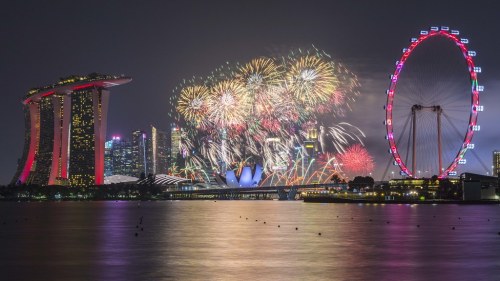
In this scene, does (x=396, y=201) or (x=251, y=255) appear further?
(x=396, y=201)

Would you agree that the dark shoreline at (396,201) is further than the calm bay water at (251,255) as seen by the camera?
Yes

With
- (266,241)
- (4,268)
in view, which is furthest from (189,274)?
(266,241)

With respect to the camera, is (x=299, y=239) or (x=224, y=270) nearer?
(x=224, y=270)

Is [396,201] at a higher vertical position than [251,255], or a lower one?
higher

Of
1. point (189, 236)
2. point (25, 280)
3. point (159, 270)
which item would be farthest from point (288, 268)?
point (189, 236)

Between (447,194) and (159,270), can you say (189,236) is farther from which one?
(447,194)

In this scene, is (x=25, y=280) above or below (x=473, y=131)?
below

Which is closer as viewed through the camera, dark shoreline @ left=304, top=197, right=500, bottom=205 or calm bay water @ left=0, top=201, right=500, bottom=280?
calm bay water @ left=0, top=201, right=500, bottom=280

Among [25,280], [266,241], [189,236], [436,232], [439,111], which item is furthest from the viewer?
[439,111]

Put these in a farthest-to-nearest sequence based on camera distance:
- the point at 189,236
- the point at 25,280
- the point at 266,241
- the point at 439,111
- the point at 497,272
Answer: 1. the point at 439,111
2. the point at 189,236
3. the point at 266,241
4. the point at 497,272
5. the point at 25,280
